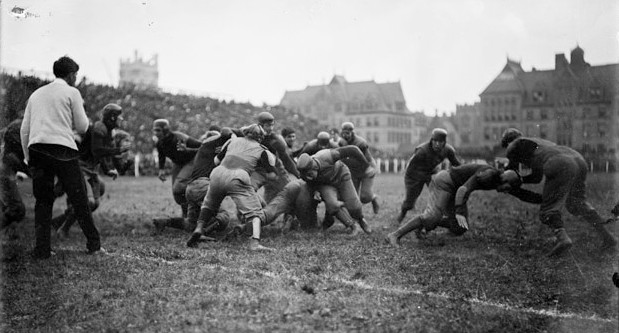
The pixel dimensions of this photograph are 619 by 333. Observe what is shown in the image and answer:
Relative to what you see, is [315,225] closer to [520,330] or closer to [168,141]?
[168,141]

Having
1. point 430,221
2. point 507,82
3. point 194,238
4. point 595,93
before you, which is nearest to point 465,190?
point 430,221

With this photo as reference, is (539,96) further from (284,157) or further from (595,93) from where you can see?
(284,157)

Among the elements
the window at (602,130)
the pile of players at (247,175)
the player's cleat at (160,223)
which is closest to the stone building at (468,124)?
the window at (602,130)

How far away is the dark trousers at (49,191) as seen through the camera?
21.8ft

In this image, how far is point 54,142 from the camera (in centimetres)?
643

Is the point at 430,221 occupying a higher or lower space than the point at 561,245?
higher

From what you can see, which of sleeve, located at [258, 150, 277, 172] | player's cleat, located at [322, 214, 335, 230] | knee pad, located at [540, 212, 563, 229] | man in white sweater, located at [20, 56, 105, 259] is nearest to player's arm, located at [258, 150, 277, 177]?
sleeve, located at [258, 150, 277, 172]

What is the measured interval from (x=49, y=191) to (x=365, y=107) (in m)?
57.6

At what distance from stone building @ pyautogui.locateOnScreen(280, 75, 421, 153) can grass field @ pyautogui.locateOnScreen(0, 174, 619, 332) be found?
49231 mm

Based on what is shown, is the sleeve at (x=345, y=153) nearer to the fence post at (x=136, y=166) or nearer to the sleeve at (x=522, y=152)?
the sleeve at (x=522, y=152)

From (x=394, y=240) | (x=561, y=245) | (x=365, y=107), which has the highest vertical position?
(x=365, y=107)

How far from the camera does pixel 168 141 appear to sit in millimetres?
9742

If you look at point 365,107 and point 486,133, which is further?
point 365,107

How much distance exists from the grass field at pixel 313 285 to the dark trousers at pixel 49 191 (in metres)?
0.32
